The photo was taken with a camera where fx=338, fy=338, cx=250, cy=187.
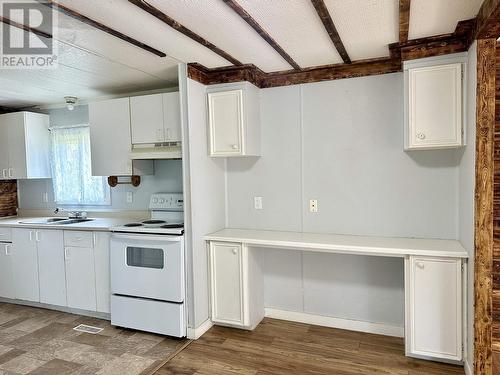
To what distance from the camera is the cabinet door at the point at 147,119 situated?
3.25 m

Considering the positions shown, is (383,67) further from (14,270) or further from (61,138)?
(14,270)

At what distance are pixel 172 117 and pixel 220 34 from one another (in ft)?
3.79

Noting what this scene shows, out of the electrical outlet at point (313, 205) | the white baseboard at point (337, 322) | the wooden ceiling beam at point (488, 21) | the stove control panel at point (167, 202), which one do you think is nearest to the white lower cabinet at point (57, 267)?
the stove control panel at point (167, 202)

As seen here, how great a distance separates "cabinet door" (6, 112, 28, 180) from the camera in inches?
163

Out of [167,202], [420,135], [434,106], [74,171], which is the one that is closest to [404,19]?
[434,106]

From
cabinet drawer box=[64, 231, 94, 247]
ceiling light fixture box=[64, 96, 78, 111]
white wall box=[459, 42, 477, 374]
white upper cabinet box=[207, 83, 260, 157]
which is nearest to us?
white wall box=[459, 42, 477, 374]

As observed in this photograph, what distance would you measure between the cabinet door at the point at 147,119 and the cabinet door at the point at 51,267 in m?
1.31

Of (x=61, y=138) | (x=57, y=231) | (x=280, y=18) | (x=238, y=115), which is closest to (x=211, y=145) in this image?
(x=238, y=115)

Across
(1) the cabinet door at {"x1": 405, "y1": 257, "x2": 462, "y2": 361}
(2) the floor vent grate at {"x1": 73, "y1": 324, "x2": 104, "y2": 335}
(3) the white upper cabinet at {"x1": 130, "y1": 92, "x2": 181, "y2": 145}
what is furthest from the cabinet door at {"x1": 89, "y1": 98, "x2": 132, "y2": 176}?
(1) the cabinet door at {"x1": 405, "y1": 257, "x2": 462, "y2": 361}

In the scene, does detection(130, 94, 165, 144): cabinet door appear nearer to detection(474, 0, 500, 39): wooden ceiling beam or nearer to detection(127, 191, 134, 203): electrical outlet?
detection(127, 191, 134, 203): electrical outlet

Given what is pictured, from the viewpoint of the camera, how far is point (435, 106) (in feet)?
7.90

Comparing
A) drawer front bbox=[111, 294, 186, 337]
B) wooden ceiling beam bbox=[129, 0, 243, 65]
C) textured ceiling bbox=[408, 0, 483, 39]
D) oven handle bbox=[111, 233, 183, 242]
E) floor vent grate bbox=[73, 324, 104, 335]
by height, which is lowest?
floor vent grate bbox=[73, 324, 104, 335]

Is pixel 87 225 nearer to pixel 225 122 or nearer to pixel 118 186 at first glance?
pixel 118 186

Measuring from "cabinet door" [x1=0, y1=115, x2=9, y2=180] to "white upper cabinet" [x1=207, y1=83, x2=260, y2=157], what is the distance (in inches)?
115
